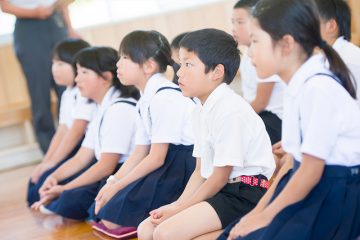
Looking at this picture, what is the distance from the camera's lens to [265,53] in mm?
1598

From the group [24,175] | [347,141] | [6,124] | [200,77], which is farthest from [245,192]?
[6,124]

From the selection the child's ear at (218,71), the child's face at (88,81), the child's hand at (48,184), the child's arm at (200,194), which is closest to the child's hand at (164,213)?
the child's arm at (200,194)

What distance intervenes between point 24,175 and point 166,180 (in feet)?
7.82

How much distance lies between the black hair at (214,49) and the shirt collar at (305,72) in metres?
0.51

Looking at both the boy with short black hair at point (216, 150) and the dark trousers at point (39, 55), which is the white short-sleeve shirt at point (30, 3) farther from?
the boy with short black hair at point (216, 150)

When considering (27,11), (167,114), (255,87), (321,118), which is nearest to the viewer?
(321,118)

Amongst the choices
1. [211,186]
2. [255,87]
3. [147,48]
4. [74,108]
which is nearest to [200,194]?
[211,186]

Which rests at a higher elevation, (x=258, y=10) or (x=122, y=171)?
(x=258, y=10)

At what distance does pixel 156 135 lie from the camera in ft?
8.04

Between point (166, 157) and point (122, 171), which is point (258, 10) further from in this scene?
point (122, 171)

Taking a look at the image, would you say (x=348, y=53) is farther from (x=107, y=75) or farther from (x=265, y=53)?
(x=107, y=75)

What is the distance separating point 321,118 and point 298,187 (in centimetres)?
17

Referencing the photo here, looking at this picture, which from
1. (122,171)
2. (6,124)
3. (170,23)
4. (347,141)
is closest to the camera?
(347,141)

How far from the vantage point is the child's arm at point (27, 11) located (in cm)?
425
